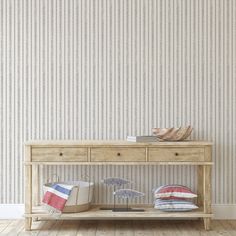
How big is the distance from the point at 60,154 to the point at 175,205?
0.89 metres

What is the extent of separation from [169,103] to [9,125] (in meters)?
1.25

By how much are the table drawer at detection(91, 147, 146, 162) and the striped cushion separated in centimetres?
36

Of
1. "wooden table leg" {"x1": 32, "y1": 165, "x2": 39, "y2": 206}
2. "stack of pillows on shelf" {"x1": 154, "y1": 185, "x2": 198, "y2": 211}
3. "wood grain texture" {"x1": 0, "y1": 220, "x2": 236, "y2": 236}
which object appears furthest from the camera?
"wooden table leg" {"x1": 32, "y1": 165, "x2": 39, "y2": 206}

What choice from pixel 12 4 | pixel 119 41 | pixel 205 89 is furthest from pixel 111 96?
pixel 12 4

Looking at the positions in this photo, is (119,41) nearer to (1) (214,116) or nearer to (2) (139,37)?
(2) (139,37)

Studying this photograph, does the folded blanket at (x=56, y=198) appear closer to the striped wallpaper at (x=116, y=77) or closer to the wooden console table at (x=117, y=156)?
the wooden console table at (x=117, y=156)

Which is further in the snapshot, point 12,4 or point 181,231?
point 12,4

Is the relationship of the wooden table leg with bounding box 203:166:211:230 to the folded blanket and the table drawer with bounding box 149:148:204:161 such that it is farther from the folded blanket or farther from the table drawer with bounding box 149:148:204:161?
the folded blanket

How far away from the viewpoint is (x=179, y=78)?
13.8 feet

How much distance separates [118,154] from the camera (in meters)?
3.80

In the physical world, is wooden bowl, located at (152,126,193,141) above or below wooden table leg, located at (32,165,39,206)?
above

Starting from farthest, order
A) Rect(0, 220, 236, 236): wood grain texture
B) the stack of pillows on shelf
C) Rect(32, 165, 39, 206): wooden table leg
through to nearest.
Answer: Rect(32, 165, 39, 206): wooden table leg → the stack of pillows on shelf → Rect(0, 220, 236, 236): wood grain texture

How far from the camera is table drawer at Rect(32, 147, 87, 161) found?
3793 mm

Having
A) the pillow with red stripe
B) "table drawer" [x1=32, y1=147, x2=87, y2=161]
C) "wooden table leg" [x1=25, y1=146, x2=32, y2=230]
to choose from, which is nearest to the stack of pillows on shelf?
the pillow with red stripe
